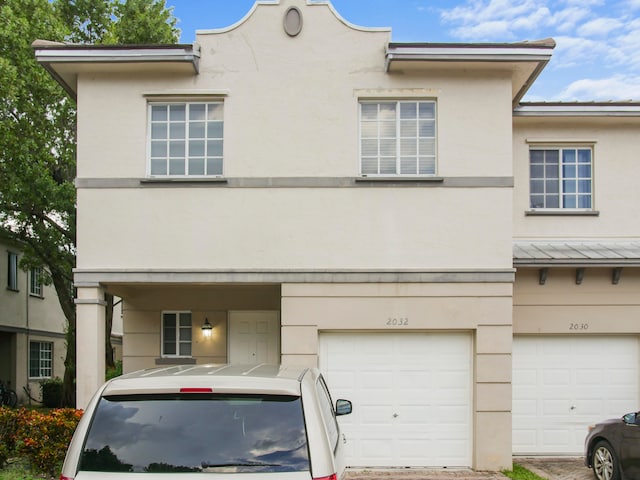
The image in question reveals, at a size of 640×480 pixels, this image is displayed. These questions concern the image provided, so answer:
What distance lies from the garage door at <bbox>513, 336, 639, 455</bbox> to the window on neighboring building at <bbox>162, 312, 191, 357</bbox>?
20.2ft

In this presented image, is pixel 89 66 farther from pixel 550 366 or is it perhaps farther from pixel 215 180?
pixel 550 366

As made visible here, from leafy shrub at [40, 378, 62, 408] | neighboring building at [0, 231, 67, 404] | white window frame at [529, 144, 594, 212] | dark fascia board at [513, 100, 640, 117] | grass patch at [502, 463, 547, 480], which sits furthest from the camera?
neighboring building at [0, 231, 67, 404]

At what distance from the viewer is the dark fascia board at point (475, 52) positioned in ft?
38.1

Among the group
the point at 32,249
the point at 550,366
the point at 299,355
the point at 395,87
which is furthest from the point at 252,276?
the point at 32,249

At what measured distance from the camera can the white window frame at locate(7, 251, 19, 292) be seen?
88.3ft

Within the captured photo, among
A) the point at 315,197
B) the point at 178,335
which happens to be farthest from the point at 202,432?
the point at 178,335

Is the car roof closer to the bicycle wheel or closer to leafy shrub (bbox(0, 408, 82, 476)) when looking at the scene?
leafy shrub (bbox(0, 408, 82, 476))

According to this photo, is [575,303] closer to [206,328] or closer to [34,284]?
[206,328]

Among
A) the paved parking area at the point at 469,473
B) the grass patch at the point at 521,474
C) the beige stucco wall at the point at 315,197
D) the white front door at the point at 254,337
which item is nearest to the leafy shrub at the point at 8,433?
the beige stucco wall at the point at 315,197

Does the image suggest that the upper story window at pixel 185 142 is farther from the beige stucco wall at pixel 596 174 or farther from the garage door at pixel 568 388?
the garage door at pixel 568 388

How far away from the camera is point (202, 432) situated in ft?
16.3

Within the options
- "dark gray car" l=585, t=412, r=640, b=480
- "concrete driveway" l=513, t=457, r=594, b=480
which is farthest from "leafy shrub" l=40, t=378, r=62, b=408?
"dark gray car" l=585, t=412, r=640, b=480

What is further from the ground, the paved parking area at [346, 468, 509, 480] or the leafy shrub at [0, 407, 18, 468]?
the leafy shrub at [0, 407, 18, 468]

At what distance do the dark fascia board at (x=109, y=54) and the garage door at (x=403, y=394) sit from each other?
509cm
